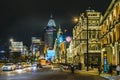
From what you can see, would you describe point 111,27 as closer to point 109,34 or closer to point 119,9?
point 109,34

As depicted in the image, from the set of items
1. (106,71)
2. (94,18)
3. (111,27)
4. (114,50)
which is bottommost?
(106,71)

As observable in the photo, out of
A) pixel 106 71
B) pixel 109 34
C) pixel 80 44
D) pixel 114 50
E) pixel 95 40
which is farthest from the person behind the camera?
pixel 80 44

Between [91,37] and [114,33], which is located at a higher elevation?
[91,37]

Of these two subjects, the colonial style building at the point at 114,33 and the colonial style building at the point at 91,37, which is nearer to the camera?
the colonial style building at the point at 114,33

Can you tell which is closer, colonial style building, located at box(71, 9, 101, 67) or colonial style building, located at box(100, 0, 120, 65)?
colonial style building, located at box(100, 0, 120, 65)

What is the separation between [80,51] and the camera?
119 m

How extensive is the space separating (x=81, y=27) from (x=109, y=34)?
44.7 meters

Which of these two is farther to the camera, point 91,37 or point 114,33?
point 91,37

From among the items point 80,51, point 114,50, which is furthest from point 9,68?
point 80,51

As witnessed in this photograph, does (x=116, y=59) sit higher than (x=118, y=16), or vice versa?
(x=118, y=16)

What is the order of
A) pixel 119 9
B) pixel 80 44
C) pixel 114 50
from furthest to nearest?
pixel 80 44 → pixel 114 50 → pixel 119 9

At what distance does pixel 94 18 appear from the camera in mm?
110812

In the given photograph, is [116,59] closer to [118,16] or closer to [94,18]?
[118,16]

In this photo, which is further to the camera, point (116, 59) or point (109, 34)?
point (109, 34)
